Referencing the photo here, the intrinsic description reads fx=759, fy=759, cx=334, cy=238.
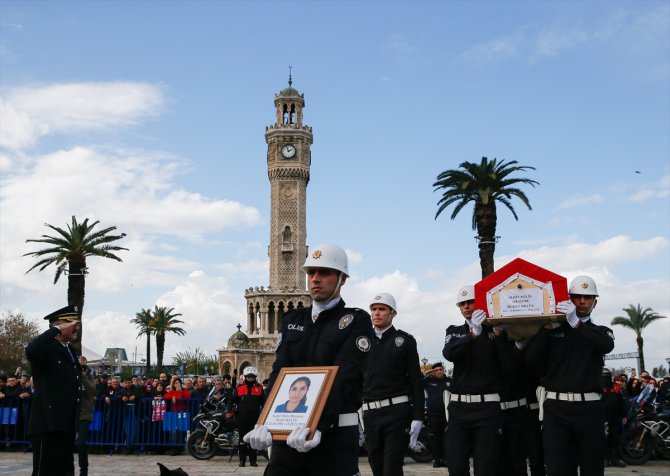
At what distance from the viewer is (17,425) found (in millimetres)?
19016

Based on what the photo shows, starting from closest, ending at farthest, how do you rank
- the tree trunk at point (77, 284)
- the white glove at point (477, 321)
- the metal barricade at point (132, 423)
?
the white glove at point (477, 321)
the metal barricade at point (132, 423)
the tree trunk at point (77, 284)

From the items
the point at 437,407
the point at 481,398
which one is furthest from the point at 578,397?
the point at 437,407

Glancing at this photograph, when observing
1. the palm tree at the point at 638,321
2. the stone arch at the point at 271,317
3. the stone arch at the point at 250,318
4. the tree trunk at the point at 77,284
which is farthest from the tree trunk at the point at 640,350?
the tree trunk at the point at 77,284

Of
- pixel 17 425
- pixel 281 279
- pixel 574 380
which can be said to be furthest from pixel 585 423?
pixel 281 279

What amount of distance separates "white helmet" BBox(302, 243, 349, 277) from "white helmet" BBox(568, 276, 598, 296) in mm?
3620

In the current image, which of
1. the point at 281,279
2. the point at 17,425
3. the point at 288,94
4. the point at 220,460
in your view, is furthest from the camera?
the point at 288,94

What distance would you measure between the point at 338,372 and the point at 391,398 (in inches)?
164

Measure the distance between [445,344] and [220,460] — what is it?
10.5 m

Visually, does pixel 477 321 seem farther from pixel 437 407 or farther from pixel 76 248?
pixel 76 248

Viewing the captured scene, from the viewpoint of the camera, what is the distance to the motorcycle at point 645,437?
16.1m

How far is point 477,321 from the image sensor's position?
7.57 m

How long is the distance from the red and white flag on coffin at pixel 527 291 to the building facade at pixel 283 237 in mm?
71090

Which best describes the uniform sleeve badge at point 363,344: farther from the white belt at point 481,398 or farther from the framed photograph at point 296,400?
the white belt at point 481,398

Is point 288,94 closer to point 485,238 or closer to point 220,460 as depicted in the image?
point 485,238
